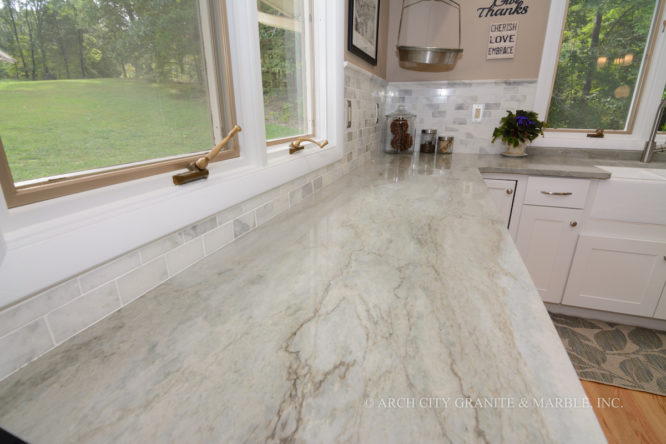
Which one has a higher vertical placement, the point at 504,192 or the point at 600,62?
the point at 600,62

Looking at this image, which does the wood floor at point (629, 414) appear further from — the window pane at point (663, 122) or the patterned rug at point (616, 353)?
the window pane at point (663, 122)

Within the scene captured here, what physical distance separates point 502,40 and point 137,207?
267 cm

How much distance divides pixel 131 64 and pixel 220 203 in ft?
1.01

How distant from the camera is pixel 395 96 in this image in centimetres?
261

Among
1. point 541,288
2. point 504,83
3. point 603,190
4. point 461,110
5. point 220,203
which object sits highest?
point 504,83

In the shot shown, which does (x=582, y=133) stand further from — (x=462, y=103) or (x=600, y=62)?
(x=462, y=103)

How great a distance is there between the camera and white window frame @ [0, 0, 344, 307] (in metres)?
0.39

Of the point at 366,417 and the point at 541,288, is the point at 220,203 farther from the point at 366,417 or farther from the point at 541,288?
the point at 541,288

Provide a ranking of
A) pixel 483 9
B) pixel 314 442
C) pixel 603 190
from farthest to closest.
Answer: pixel 483 9, pixel 603 190, pixel 314 442

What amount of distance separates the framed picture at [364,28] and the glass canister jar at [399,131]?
0.42 meters

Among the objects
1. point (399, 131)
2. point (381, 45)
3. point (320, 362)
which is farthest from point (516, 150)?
point (320, 362)

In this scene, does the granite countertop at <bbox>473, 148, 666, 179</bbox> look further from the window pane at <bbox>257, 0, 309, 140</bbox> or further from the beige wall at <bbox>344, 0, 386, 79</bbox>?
the window pane at <bbox>257, 0, 309, 140</bbox>

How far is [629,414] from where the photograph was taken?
1.47 meters

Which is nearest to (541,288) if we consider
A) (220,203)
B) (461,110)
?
(461,110)
